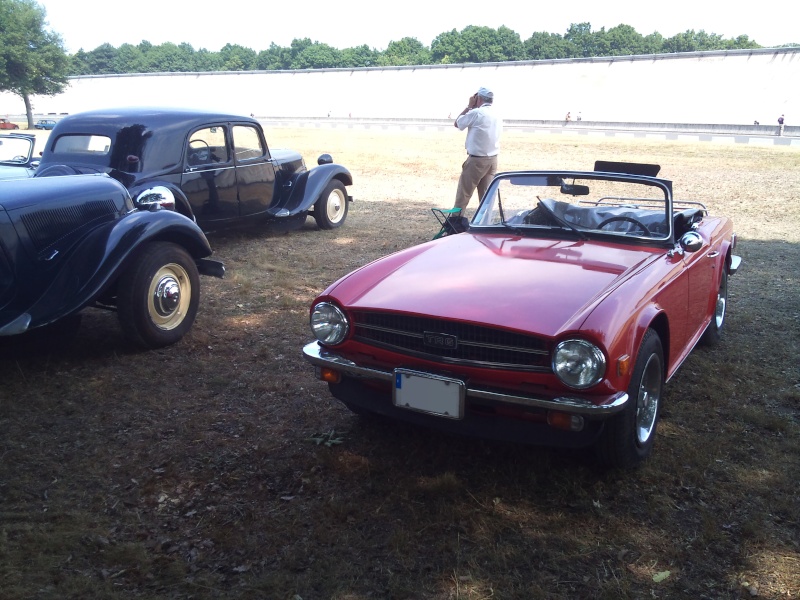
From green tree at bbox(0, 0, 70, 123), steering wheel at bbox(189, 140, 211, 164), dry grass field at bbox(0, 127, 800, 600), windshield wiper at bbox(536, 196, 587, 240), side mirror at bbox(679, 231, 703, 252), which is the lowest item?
dry grass field at bbox(0, 127, 800, 600)

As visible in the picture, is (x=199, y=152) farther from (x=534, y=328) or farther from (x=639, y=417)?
(x=639, y=417)

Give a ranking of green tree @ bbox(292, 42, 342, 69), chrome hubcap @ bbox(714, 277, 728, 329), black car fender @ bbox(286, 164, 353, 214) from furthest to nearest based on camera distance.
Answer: green tree @ bbox(292, 42, 342, 69), black car fender @ bbox(286, 164, 353, 214), chrome hubcap @ bbox(714, 277, 728, 329)

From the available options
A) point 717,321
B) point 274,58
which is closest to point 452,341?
point 717,321

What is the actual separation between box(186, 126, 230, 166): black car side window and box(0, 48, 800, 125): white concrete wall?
1496 inches

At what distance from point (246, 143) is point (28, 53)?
1792 inches

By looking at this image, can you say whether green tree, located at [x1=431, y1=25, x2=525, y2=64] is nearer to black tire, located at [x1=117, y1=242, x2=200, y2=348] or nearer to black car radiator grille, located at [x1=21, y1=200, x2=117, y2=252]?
black tire, located at [x1=117, y1=242, x2=200, y2=348]

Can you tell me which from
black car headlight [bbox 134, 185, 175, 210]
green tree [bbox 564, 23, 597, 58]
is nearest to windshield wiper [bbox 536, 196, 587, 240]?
black car headlight [bbox 134, 185, 175, 210]

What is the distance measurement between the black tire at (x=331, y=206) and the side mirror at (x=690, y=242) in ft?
21.3

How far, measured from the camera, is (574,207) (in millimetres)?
4543

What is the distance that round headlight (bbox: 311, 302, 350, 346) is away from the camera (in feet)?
11.4

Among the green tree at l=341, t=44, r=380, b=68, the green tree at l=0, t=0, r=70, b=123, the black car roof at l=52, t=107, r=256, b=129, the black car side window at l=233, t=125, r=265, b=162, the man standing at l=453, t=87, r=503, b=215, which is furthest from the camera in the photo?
the green tree at l=341, t=44, r=380, b=68

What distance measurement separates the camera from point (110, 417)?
4.02 m

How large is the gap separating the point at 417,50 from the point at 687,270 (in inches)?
3634

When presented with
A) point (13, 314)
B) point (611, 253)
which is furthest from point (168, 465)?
point (611, 253)
